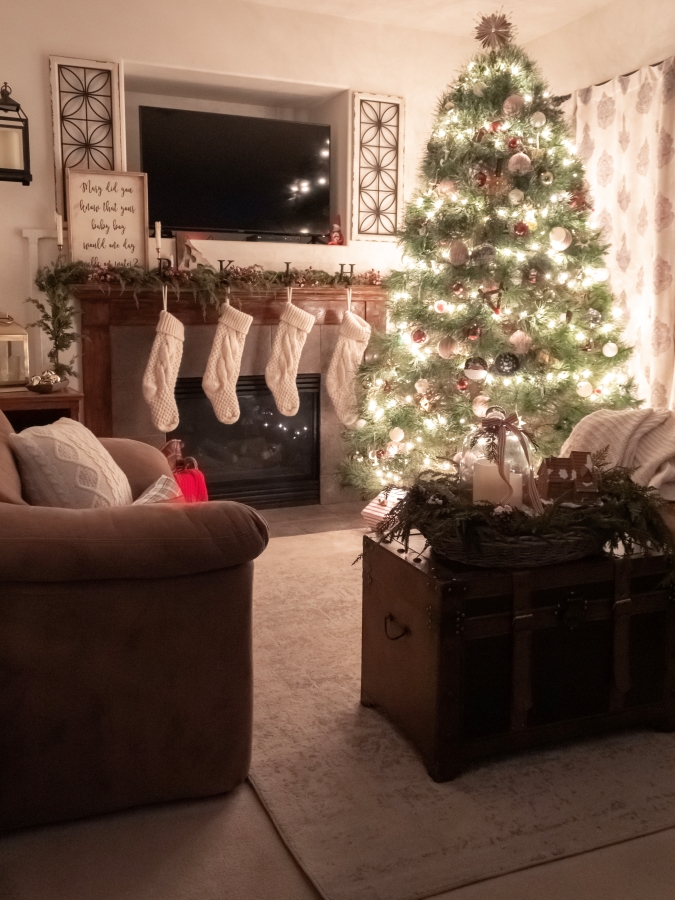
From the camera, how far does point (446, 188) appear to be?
391 cm

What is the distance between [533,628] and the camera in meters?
2.03

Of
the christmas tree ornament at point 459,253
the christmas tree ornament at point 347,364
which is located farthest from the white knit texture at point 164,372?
the christmas tree ornament at point 459,253

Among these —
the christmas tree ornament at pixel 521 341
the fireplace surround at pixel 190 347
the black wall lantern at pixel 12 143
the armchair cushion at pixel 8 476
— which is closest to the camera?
the armchair cushion at pixel 8 476

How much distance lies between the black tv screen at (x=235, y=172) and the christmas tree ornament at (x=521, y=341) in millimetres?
1577

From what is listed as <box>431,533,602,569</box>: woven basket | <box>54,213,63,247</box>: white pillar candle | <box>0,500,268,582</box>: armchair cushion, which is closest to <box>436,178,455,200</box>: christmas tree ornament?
<box>54,213,63,247</box>: white pillar candle

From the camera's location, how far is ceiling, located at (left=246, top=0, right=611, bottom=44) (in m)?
4.44

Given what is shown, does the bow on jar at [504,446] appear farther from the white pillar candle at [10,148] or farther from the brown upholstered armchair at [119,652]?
the white pillar candle at [10,148]

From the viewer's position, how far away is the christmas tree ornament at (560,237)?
12.2 ft

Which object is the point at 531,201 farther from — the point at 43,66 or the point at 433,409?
the point at 43,66

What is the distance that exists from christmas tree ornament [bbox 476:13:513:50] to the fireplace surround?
1.44 meters

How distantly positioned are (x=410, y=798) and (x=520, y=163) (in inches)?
111

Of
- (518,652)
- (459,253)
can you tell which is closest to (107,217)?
(459,253)

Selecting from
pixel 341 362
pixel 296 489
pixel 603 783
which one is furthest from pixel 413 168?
pixel 603 783

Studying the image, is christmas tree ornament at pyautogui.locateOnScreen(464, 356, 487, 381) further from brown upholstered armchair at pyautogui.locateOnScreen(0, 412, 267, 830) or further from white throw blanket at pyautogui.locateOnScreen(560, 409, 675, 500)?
brown upholstered armchair at pyautogui.locateOnScreen(0, 412, 267, 830)
